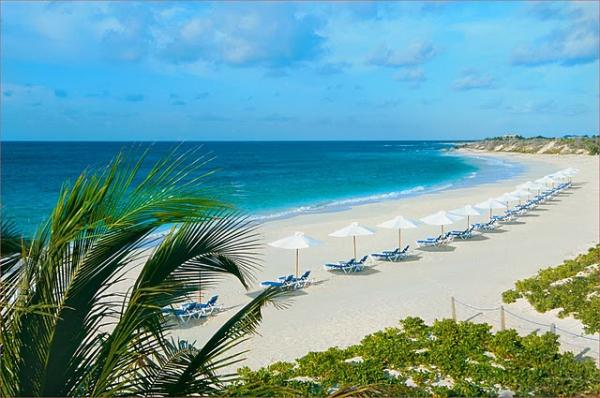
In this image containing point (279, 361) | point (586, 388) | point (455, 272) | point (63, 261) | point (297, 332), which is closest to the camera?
point (63, 261)

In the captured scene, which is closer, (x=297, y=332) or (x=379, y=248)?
(x=297, y=332)

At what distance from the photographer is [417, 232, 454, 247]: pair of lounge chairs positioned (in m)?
16.6

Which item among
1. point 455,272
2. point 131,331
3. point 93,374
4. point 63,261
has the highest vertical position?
point 63,261

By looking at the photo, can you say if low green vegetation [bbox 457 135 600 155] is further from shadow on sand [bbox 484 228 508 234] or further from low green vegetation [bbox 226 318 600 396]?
low green vegetation [bbox 226 318 600 396]

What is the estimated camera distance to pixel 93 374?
9.24ft

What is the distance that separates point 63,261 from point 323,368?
542cm

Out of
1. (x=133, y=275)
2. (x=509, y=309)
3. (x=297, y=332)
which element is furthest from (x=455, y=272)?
(x=133, y=275)

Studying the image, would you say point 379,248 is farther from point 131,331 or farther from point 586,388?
point 131,331

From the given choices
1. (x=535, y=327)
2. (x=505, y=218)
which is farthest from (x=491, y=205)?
(x=535, y=327)

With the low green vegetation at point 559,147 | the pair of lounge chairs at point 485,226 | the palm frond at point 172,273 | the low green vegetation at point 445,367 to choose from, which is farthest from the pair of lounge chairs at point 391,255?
the low green vegetation at point 559,147

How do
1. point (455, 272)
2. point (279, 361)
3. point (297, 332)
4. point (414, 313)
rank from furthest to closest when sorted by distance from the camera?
point (455, 272)
point (414, 313)
point (297, 332)
point (279, 361)

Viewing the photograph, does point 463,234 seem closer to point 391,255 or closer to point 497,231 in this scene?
point 497,231

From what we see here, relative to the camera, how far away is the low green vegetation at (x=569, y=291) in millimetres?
9523

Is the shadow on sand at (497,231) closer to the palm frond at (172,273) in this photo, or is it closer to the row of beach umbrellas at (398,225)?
the row of beach umbrellas at (398,225)
